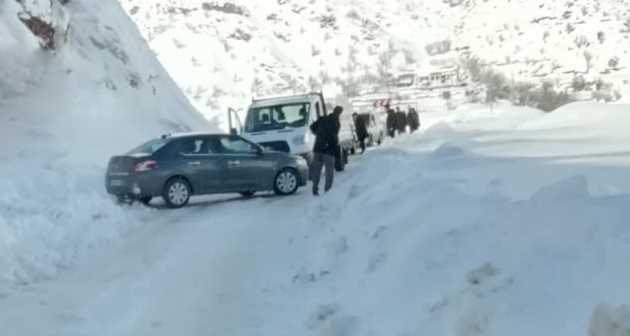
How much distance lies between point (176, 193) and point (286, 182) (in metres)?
2.80

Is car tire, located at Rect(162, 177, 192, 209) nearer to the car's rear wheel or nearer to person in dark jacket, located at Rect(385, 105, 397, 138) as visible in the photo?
the car's rear wheel

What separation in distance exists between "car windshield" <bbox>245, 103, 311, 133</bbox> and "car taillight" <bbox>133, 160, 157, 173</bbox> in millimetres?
6545

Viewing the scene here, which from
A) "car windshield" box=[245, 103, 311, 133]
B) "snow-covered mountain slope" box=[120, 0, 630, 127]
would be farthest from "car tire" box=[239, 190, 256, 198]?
"snow-covered mountain slope" box=[120, 0, 630, 127]

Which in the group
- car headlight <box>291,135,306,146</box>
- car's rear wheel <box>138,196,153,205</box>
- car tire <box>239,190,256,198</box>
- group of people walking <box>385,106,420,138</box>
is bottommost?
group of people walking <box>385,106,420,138</box>

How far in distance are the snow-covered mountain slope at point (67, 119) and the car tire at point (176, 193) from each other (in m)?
1.40

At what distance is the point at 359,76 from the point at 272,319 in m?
110

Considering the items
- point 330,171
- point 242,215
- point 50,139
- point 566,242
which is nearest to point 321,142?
point 330,171

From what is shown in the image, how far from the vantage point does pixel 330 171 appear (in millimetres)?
20844

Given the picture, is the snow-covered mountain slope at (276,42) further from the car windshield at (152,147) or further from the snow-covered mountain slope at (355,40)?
the car windshield at (152,147)

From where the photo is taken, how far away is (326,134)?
68.5 ft

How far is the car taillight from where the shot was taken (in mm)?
20734

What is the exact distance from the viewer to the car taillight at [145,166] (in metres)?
20.7

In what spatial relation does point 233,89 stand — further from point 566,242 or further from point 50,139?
point 566,242

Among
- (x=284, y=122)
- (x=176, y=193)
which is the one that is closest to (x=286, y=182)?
(x=176, y=193)
